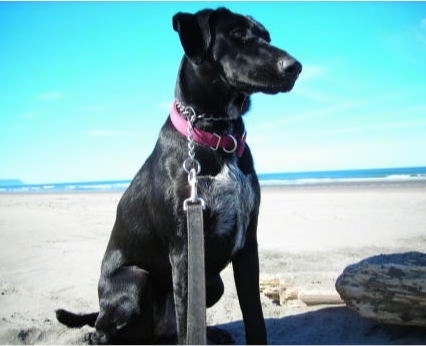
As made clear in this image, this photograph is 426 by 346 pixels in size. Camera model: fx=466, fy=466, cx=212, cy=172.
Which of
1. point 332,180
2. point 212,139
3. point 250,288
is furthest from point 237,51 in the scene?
point 332,180

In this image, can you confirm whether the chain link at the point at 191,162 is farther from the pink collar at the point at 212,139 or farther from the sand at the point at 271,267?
the sand at the point at 271,267

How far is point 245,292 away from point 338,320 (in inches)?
40.8

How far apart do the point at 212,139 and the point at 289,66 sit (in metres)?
0.67

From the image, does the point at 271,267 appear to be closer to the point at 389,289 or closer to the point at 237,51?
the point at 389,289

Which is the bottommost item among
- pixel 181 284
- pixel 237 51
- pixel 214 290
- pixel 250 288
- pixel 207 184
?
pixel 214 290

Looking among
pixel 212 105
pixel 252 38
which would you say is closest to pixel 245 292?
pixel 212 105

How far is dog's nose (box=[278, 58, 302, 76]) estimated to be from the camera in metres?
2.74

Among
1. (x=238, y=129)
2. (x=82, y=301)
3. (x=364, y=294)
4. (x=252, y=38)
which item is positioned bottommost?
(x=82, y=301)

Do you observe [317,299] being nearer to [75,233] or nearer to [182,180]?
[182,180]

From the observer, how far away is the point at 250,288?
324 centimetres

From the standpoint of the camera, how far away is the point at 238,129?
10.4ft

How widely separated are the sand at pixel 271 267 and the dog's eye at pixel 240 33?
7.56 feet

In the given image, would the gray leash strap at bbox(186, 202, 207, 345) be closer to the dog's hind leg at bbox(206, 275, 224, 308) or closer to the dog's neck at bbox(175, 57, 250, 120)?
the dog's neck at bbox(175, 57, 250, 120)

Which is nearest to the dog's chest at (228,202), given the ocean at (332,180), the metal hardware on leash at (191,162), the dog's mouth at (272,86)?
the metal hardware on leash at (191,162)
